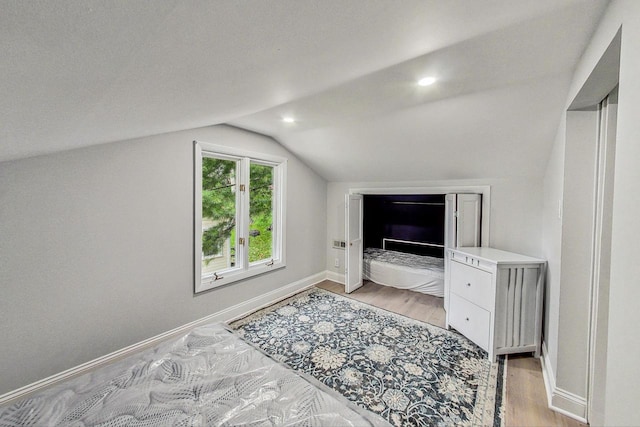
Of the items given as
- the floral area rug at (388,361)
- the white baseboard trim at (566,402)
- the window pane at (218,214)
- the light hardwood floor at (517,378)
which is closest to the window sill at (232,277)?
the window pane at (218,214)

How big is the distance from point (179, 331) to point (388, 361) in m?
2.04

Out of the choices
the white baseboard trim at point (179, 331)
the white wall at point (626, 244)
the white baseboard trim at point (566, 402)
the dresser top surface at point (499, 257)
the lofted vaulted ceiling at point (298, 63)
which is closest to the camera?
the lofted vaulted ceiling at point (298, 63)

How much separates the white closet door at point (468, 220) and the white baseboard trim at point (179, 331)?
7.48ft

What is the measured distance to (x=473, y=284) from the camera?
96.4 inches

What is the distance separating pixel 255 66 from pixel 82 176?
6.05 ft

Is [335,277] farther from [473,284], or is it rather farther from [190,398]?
[190,398]

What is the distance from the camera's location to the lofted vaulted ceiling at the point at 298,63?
1.73 ft

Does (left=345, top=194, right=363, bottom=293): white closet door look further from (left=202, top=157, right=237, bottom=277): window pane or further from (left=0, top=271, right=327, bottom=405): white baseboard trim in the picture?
(left=202, top=157, right=237, bottom=277): window pane

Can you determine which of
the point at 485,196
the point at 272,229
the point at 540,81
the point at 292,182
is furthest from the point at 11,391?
the point at 485,196

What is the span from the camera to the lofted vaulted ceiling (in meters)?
0.53

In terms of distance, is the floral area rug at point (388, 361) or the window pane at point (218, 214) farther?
the window pane at point (218, 214)

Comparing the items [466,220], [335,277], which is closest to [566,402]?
[466,220]

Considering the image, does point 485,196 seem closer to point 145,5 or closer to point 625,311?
point 625,311

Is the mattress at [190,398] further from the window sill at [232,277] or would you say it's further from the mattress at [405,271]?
the mattress at [405,271]
